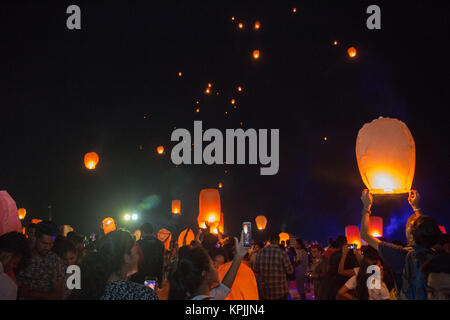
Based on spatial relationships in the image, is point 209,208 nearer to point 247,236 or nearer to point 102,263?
point 247,236

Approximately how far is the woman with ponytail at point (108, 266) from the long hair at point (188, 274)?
242 millimetres

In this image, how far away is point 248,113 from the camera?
87.5ft

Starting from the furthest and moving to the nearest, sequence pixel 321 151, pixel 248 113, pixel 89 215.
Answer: pixel 248 113 → pixel 321 151 → pixel 89 215

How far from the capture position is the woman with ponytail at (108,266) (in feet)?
7.80

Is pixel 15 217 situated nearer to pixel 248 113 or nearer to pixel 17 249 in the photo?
pixel 17 249

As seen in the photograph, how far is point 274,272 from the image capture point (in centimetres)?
540

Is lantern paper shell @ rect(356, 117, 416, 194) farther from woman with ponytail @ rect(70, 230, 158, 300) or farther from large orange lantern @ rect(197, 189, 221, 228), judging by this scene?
large orange lantern @ rect(197, 189, 221, 228)

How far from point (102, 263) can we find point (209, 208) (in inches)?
371

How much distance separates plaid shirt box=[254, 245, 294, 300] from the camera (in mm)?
5406
